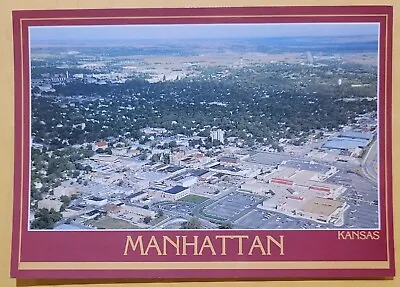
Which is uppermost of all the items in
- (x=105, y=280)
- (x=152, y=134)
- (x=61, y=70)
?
(x=61, y=70)

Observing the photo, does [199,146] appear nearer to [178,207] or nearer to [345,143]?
[178,207]

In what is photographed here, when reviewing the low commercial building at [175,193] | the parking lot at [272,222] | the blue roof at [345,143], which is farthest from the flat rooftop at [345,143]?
the low commercial building at [175,193]

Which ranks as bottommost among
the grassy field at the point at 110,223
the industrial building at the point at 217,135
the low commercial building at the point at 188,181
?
the grassy field at the point at 110,223

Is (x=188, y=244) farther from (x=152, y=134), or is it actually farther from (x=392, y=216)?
(x=392, y=216)

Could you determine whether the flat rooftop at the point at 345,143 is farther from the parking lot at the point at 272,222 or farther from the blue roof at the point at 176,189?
the blue roof at the point at 176,189

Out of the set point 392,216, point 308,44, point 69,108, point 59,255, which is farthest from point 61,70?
point 392,216

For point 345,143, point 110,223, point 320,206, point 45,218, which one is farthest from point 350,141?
point 45,218

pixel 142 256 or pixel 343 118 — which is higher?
pixel 343 118
